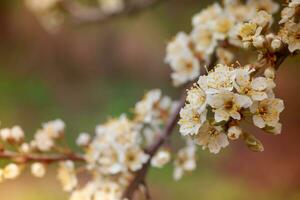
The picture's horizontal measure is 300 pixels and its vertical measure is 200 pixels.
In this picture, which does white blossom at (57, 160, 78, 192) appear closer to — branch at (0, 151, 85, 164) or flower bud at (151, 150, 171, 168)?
branch at (0, 151, 85, 164)

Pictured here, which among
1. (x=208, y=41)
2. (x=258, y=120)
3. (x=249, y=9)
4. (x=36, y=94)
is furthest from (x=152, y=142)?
(x=36, y=94)

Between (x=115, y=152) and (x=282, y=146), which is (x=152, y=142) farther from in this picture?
(x=282, y=146)

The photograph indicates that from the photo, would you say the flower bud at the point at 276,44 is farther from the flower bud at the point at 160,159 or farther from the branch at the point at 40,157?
the branch at the point at 40,157

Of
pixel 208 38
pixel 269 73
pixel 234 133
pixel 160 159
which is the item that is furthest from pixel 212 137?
pixel 208 38

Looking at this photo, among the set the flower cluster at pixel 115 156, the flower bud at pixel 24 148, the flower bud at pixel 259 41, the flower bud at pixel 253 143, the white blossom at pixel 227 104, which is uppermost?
the flower bud at pixel 24 148

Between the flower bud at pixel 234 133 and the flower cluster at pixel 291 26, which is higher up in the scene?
the flower cluster at pixel 291 26

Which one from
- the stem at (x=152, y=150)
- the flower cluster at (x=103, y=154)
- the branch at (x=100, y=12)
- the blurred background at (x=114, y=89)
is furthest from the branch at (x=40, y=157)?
the blurred background at (x=114, y=89)

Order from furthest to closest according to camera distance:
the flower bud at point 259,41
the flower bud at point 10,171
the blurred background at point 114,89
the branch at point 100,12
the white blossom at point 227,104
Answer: the blurred background at point 114,89, the branch at point 100,12, the flower bud at point 10,171, the flower bud at point 259,41, the white blossom at point 227,104

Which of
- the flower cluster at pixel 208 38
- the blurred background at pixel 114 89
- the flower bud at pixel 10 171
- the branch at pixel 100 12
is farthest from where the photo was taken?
the blurred background at pixel 114 89
